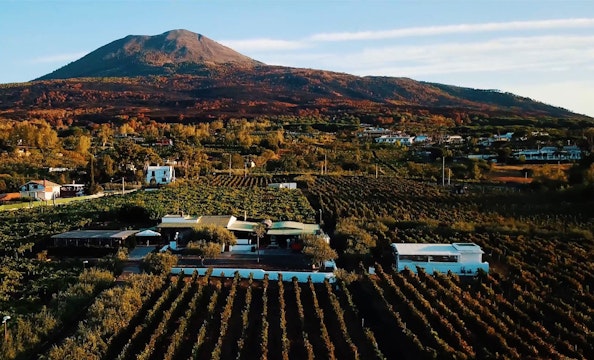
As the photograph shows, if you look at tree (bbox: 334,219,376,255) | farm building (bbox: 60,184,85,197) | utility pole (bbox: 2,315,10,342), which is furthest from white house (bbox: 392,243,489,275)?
farm building (bbox: 60,184,85,197)

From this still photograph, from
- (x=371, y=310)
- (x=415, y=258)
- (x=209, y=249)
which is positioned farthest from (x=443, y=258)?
(x=209, y=249)

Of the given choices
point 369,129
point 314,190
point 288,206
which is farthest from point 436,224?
point 369,129

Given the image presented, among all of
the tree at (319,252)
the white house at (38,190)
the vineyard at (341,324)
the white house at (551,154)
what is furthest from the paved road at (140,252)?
the white house at (551,154)

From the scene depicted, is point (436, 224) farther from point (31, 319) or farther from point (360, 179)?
point (360, 179)

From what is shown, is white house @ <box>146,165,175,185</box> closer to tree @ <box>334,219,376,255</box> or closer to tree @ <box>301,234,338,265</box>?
tree @ <box>334,219,376,255</box>

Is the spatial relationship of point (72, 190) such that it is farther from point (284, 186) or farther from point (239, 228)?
point (239, 228)
